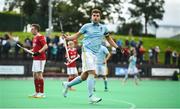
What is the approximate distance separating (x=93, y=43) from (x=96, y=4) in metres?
46.6

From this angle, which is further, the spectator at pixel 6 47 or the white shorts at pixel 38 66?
the spectator at pixel 6 47

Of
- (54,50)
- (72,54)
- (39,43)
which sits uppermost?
(54,50)

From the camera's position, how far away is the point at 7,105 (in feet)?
43.6

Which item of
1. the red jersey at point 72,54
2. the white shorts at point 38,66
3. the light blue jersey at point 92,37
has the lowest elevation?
the white shorts at point 38,66

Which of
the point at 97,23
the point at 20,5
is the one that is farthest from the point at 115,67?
the point at 20,5

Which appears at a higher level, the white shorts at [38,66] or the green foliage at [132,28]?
the green foliage at [132,28]

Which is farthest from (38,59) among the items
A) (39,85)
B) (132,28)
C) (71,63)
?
(132,28)

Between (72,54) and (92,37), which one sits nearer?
(92,37)

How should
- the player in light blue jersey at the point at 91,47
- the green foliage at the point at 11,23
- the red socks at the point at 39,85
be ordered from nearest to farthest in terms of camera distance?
the player in light blue jersey at the point at 91,47
the red socks at the point at 39,85
the green foliage at the point at 11,23

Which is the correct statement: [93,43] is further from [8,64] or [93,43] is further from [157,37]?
[157,37]

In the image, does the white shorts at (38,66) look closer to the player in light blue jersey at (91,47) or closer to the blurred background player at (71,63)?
the player in light blue jersey at (91,47)

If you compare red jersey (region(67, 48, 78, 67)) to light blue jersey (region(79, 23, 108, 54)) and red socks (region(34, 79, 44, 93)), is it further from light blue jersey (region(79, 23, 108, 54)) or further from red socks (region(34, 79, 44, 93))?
light blue jersey (region(79, 23, 108, 54))

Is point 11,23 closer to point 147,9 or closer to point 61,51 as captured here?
point 61,51

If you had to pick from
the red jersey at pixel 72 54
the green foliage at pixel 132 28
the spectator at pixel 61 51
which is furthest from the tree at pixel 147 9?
the red jersey at pixel 72 54
